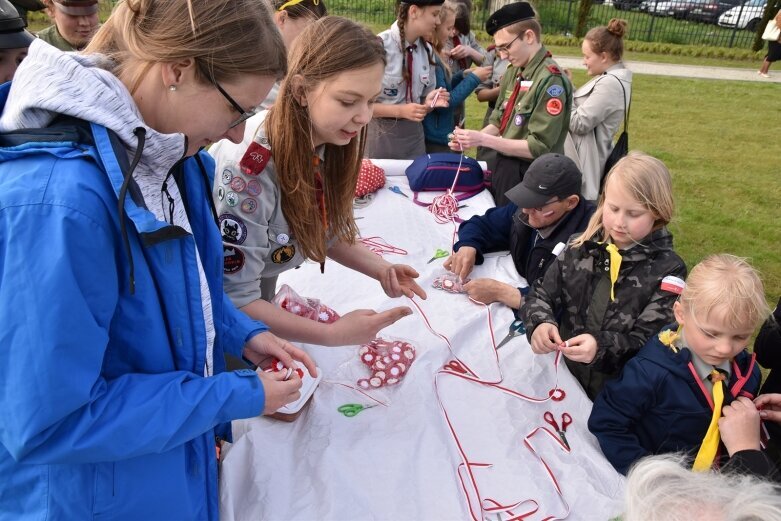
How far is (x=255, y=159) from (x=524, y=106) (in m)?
2.13

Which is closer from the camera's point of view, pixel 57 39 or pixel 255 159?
pixel 255 159

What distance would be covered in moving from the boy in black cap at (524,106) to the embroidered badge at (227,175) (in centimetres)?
188

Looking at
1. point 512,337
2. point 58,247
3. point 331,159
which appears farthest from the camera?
point 512,337

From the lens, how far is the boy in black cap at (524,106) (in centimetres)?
320

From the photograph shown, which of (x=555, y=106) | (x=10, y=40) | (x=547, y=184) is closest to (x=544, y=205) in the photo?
(x=547, y=184)

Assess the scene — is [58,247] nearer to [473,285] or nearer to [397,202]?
[473,285]

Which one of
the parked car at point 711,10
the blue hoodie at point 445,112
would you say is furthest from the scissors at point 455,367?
the parked car at point 711,10

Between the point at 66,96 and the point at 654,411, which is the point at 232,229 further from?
the point at 654,411

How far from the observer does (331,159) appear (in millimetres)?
1831

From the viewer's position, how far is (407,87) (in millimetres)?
3881

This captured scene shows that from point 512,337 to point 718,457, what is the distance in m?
0.80

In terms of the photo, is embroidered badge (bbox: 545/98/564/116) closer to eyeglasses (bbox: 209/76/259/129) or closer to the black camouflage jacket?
the black camouflage jacket

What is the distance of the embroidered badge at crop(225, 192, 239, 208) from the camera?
5.20 ft

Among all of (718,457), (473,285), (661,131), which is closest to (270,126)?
(473,285)
